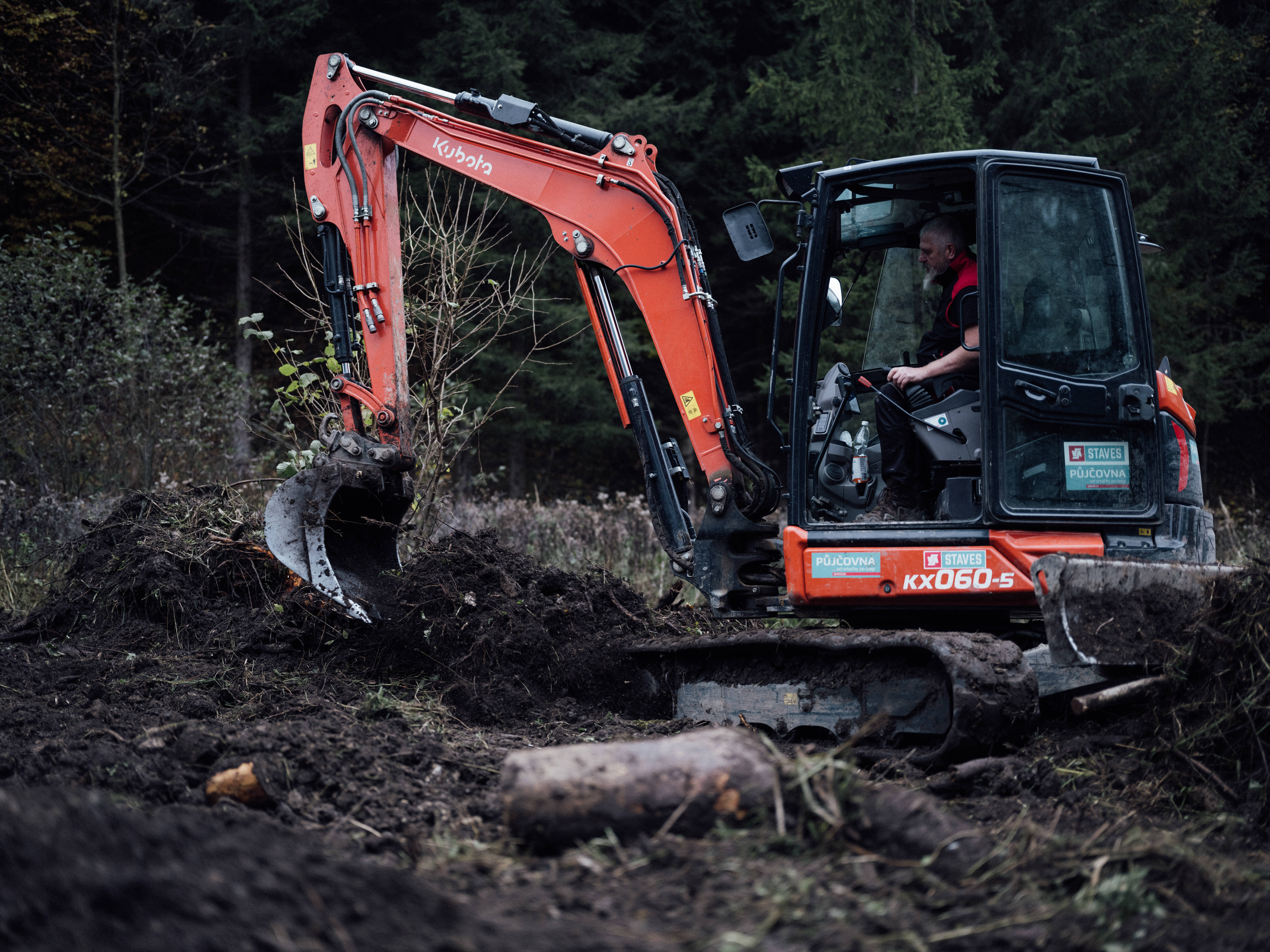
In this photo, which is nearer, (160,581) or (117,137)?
(160,581)

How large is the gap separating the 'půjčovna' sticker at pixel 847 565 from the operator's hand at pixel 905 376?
77 cm

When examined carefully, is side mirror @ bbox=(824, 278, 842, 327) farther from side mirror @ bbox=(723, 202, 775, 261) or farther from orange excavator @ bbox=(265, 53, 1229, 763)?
side mirror @ bbox=(723, 202, 775, 261)

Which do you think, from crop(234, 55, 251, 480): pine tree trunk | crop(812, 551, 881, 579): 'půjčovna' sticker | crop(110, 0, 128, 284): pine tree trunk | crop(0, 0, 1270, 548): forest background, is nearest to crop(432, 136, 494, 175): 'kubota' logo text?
crop(812, 551, 881, 579): 'půjčovna' sticker

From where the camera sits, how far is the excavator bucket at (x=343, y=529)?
5.39 metres

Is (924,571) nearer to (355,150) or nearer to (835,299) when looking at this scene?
(835,299)

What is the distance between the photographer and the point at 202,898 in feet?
Result: 6.77

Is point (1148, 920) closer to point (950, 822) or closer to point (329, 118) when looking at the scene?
point (950, 822)

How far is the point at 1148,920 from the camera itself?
2406 mm

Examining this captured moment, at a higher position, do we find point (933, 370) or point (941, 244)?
point (941, 244)

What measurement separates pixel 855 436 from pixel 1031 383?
1.11 meters

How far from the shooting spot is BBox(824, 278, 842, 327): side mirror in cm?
479

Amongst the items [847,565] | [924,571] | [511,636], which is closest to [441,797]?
[511,636]

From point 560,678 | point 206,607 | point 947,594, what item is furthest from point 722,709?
point 206,607

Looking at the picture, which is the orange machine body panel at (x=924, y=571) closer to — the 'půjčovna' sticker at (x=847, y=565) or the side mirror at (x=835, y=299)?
the 'půjčovna' sticker at (x=847, y=565)
